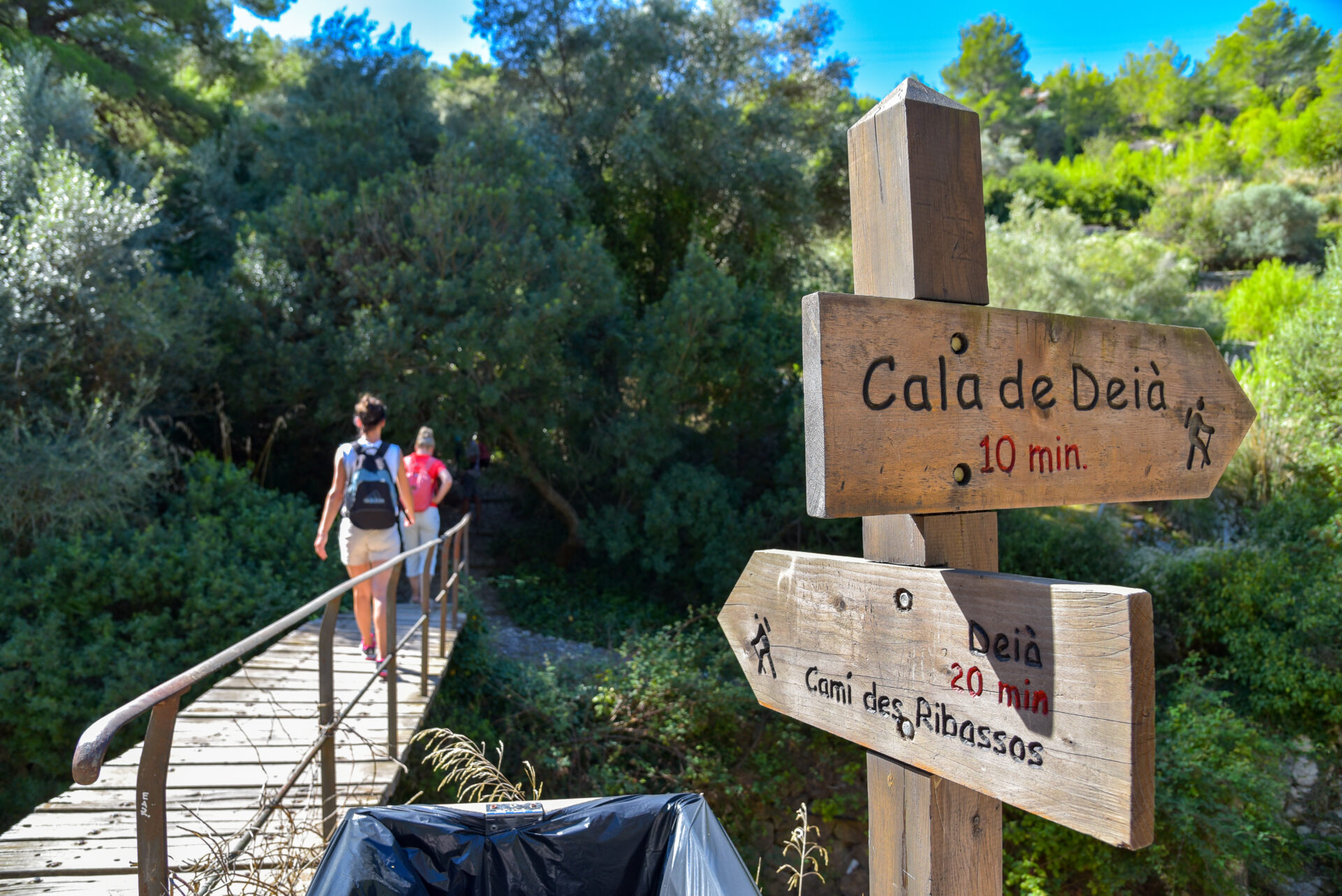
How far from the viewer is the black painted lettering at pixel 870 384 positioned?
Result: 1.31m

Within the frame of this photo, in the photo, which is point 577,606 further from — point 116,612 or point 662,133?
point 662,133

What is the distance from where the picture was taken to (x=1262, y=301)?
1627 centimetres

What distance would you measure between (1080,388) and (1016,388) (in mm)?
161

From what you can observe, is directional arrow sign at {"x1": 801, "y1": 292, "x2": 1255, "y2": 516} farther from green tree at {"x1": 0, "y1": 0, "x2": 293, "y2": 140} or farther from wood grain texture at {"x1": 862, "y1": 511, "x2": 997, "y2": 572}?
green tree at {"x1": 0, "y1": 0, "x2": 293, "y2": 140}

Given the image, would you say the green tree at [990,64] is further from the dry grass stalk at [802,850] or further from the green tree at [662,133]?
the dry grass stalk at [802,850]

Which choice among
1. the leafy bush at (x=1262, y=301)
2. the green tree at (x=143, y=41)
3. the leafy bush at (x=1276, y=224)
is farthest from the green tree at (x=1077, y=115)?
the green tree at (x=143, y=41)

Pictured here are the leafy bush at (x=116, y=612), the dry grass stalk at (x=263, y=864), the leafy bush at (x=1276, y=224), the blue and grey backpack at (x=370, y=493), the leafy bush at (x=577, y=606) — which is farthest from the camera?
the leafy bush at (x=1276, y=224)

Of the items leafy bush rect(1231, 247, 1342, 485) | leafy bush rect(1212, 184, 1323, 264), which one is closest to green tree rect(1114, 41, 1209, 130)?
leafy bush rect(1212, 184, 1323, 264)

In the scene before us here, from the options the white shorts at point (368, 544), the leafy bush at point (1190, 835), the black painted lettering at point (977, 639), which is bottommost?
the leafy bush at point (1190, 835)

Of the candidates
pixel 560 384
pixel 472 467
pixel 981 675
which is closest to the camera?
pixel 981 675

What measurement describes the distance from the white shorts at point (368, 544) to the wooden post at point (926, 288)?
12.3 ft

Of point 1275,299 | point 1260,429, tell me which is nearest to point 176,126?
point 1260,429

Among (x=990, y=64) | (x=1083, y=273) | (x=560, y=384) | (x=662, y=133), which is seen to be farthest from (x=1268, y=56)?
(x=560, y=384)

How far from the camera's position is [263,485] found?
1025cm
